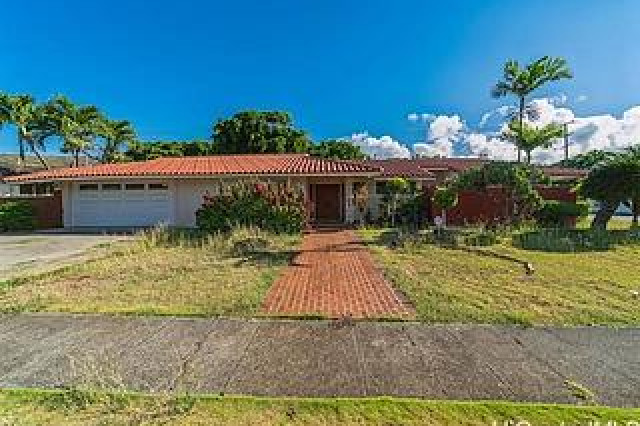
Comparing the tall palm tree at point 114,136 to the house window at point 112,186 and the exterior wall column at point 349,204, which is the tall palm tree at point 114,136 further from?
the exterior wall column at point 349,204

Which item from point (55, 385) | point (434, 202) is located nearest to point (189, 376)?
point (55, 385)

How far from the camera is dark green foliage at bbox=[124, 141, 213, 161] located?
43500 millimetres

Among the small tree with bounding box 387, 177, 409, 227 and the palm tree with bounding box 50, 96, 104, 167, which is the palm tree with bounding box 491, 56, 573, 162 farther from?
the palm tree with bounding box 50, 96, 104, 167

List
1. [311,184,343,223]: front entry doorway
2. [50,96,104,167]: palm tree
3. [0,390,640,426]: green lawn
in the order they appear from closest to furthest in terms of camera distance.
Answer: [0,390,640,426]: green lawn < [311,184,343,223]: front entry doorway < [50,96,104,167]: palm tree

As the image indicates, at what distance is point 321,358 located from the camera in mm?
5270

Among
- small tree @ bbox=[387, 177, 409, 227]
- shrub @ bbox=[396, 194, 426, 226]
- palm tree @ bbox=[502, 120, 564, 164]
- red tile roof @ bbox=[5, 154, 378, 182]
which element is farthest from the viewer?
palm tree @ bbox=[502, 120, 564, 164]

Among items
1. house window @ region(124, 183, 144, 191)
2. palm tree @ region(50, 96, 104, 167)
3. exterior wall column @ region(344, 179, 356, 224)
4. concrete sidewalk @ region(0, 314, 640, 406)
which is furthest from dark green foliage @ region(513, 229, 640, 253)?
palm tree @ region(50, 96, 104, 167)

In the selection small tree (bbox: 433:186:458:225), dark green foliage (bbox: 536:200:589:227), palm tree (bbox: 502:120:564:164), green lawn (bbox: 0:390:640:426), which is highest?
palm tree (bbox: 502:120:564:164)

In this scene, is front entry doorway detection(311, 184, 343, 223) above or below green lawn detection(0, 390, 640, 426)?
above

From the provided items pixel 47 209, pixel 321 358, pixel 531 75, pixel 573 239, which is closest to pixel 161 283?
pixel 321 358

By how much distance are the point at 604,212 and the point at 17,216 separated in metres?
25.2

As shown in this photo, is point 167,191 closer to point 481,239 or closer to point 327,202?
point 327,202

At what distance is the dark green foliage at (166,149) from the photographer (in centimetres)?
4350

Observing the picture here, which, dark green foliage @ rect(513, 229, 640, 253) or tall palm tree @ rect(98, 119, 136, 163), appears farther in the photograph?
tall palm tree @ rect(98, 119, 136, 163)
